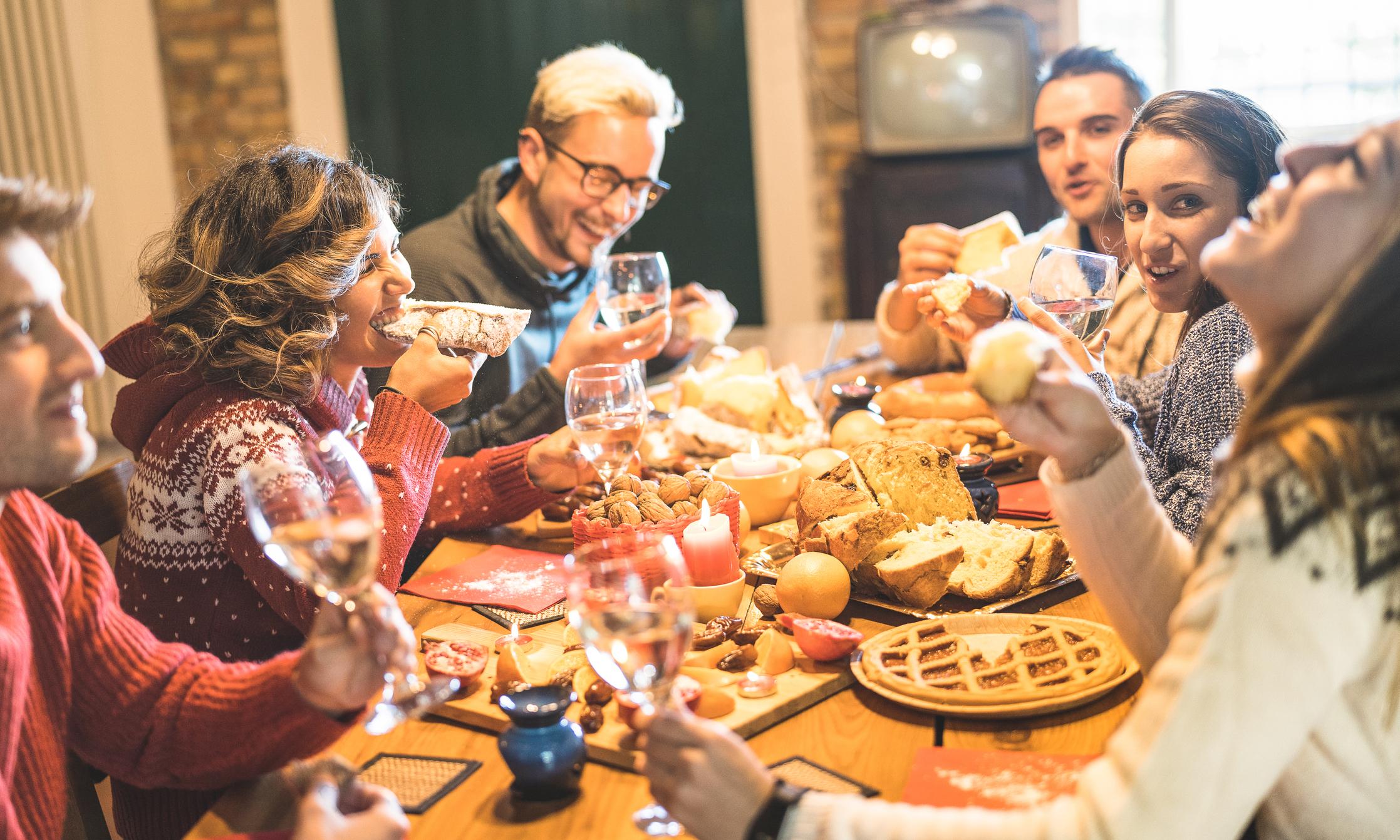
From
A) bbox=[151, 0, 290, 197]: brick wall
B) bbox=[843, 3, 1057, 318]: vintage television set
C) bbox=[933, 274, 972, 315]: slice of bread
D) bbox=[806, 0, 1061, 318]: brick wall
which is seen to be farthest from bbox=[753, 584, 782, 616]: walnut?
bbox=[151, 0, 290, 197]: brick wall

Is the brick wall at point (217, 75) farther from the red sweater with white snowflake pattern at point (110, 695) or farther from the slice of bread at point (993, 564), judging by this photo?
the slice of bread at point (993, 564)

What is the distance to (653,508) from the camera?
5.45ft

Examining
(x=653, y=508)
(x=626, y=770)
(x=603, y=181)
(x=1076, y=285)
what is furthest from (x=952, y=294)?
(x=603, y=181)

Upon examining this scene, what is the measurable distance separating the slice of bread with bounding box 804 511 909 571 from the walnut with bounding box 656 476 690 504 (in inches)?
8.9

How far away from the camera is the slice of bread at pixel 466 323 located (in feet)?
6.33

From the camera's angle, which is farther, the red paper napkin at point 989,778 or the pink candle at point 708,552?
the pink candle at point 708,552

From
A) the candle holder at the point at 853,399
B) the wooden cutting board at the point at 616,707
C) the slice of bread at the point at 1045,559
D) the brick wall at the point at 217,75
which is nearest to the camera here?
the wooden cutting board at the point at 616,707

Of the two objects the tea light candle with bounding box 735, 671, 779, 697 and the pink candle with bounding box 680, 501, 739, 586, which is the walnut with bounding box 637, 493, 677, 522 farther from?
the tea light candle with bounding box 735, 671, 779, 697

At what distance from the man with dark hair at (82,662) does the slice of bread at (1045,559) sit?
0.86m

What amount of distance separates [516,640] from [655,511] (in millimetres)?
283

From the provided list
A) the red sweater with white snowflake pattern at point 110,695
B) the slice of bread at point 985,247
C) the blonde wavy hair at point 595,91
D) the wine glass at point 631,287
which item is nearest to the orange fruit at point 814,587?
the red sweater with white snowflake pattern at point 110,695

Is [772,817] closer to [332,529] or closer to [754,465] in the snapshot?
[332,529]

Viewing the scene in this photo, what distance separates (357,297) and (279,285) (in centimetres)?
14

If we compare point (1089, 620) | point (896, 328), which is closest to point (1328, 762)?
point (1089, 620)
